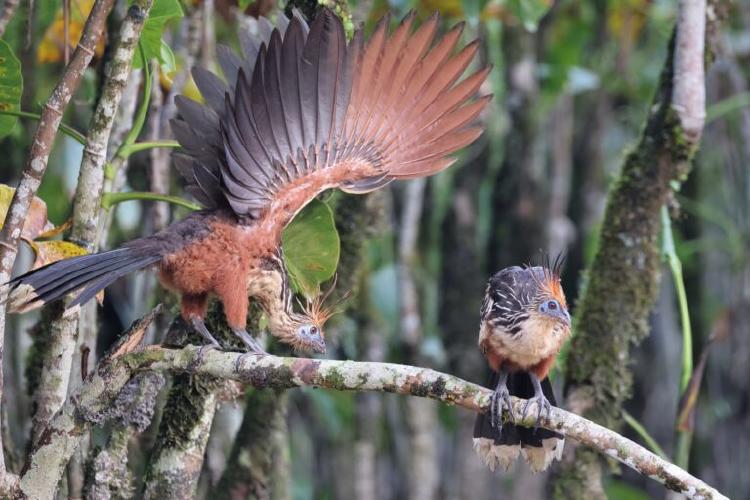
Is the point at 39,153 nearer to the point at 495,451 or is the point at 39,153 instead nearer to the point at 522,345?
the point at 522,345

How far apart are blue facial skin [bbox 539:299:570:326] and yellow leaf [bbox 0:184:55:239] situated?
1509 millimetres

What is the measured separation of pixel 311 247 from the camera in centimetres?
376

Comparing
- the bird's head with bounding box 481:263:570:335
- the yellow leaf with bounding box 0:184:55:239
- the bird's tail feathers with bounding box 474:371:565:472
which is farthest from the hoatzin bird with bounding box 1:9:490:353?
the bird's tail feathers with bounding box 474:371:565:472

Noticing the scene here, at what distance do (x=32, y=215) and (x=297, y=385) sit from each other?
1035 mm

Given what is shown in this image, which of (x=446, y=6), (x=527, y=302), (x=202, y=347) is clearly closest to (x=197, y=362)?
(x=202, y=347)

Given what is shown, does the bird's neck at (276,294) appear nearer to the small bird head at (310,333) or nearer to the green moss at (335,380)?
the small bird head at (310,333)

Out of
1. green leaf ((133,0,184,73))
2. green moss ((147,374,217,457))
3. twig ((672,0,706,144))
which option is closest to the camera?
green moss ((147,374,217,457))

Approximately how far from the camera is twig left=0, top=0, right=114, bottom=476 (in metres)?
2.98

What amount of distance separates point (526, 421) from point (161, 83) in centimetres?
242

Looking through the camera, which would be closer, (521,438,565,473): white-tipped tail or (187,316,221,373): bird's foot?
(187,316,221,373): bird's foot

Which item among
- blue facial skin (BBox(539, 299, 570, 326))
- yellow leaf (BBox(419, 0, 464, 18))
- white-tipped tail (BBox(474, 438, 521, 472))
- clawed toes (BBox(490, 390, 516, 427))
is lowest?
white-tipped tail (BBox(474, 438, 521, 472))

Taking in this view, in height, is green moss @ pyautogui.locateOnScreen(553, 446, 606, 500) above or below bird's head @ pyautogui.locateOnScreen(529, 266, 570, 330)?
below

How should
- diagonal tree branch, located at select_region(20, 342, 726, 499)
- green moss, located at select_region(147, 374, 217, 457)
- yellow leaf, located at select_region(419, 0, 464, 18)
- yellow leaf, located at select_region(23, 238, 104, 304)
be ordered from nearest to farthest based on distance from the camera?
diagonal tree branch, located at select_region(20, 342, 726, 499)
yellow leaf, located at select_region(23, 238, 104, 304)
green moss, located at select_region(147, 374, 217, 457)
yellow leaf, located at select_region(419, 0, 464, 18)

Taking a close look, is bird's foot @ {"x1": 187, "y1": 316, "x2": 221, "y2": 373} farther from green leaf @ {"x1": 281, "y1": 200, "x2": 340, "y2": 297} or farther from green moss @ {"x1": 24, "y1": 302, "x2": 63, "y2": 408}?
green moss @ {"x1": 24, "y1": 302, "x2": 63, "y2": 408}
